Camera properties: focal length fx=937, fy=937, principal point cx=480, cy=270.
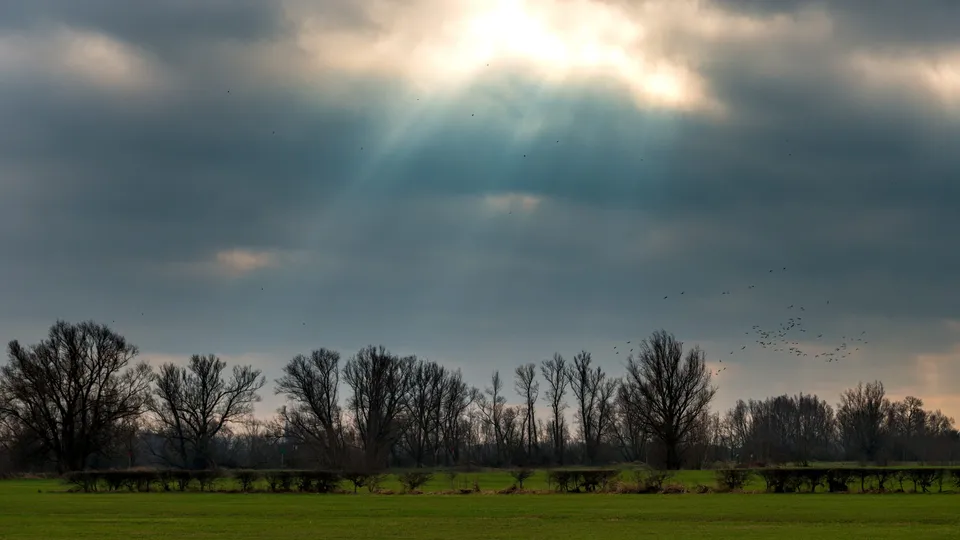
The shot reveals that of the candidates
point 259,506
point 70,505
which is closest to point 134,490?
point 70,505

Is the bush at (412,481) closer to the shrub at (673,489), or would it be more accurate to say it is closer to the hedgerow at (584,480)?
the hedgerow at (584,480)

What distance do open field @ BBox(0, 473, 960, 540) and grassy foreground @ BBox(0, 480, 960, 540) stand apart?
42mm

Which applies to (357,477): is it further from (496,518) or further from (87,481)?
(496,518)

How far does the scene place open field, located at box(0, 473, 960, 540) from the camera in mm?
29547

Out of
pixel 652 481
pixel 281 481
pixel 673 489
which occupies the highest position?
pixel 281 481

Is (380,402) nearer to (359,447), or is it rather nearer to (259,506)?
(359,447)

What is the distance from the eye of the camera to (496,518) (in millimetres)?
36531

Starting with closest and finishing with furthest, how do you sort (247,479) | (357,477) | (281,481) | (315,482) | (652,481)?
(652,481)
(315,482)
(281,481)
(357,477)
(247,479)

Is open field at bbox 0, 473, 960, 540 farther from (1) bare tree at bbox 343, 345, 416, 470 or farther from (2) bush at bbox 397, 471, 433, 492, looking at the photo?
(1) bare tree at bbox 343, 345, 416, 470

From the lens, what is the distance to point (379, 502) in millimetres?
49375

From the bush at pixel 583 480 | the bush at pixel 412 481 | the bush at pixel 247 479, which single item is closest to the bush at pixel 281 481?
the bush at pixel 247 479

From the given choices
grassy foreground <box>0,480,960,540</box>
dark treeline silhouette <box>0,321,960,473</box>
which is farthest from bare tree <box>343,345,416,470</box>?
grassy foreground <box>0,480,960,540</box>

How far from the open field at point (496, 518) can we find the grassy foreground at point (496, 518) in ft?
0.14

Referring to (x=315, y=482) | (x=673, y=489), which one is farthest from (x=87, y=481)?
(x=673, y=489)
